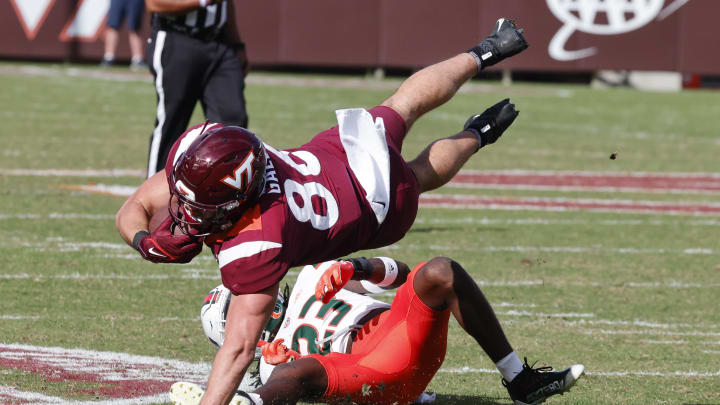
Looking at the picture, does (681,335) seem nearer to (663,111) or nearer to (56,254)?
(56,254)

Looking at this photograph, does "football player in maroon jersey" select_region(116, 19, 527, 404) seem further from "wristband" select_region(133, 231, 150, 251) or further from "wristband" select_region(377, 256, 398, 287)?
"wristband" select_region(377, 256, 398, 287)

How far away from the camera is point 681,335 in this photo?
6406mm

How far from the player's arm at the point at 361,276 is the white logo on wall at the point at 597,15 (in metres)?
16.2

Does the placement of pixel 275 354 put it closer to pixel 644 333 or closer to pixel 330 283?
pixel 330 283

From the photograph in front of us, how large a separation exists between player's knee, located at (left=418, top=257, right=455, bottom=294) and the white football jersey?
0.47m

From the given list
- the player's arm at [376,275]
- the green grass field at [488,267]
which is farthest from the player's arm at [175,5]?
the player's arm at [376,275]

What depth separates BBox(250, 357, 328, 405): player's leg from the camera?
442 cm

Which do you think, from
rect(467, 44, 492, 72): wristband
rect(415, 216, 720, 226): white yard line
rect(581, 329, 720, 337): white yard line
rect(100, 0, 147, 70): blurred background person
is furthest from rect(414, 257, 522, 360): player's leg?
rect(100, 0, 147, 70): blurred background person

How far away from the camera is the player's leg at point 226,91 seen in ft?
26.8

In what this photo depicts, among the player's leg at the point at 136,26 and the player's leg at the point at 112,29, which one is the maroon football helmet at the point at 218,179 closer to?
the player's leg at the point at 136,26

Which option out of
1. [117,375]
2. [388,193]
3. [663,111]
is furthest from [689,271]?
[663,111]

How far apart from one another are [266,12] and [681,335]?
1546 cm

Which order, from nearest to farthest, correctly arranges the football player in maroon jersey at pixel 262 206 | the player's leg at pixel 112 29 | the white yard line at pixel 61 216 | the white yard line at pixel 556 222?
the football player in maroon jersey at pixel 262 206, the white yard line at pixel 61 216, the white yard line at pixel 556 222, the player's leg at pixel 112 29

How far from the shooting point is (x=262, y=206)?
4.41 m
